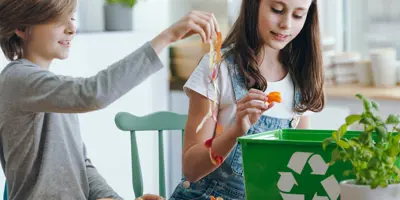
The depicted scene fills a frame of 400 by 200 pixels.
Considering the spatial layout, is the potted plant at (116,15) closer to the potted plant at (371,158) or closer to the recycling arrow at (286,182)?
the recycling arrow at (286,182)

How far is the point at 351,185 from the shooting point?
3.39 feet

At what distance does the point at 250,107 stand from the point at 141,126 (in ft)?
2.35

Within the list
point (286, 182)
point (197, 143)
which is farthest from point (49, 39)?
point (286, 182)

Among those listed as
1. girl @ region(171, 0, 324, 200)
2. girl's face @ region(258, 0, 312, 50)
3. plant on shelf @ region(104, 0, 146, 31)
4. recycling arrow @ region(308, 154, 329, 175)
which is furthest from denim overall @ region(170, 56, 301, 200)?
plant on shelf @ region(104, 0, 146, 31)

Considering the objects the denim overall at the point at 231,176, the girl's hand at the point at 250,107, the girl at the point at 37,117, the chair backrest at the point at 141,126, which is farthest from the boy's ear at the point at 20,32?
the girl's hand at the point at 250,107

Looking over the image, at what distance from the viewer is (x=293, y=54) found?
1.78 m

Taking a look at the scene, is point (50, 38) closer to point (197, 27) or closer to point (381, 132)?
point (197, 27)

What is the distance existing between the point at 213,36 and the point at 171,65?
2296 mm

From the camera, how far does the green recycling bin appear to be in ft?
3.79

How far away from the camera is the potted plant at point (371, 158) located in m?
1.01

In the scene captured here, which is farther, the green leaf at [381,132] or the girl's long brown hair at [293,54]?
the girl's long brown hair at [293,54]

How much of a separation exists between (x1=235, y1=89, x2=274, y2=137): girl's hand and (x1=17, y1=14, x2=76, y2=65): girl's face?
20.4 inches

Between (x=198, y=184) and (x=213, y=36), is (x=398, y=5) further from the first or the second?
(x=213, y=36)

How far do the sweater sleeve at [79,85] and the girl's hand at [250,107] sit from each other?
0.17 meters
